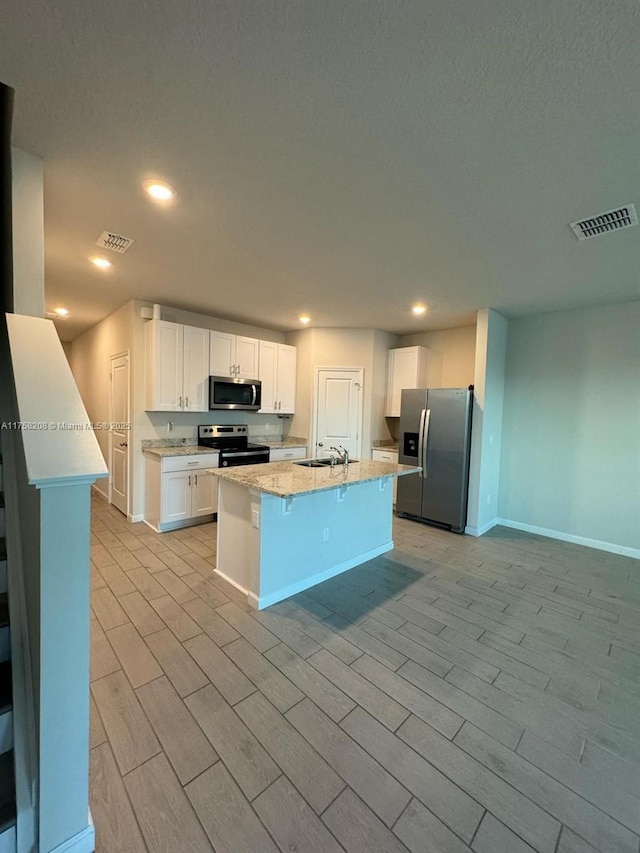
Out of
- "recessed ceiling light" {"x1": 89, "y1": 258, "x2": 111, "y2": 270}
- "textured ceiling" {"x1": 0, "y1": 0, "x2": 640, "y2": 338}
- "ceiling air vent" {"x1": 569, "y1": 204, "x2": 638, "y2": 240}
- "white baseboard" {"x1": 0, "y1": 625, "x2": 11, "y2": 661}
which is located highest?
"recessed ceiling light" {"x1": 89, "y1": 258, "x2": 111, "y2": 270}

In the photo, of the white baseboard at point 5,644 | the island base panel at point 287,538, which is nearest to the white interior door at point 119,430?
the island base panel at point 287,538

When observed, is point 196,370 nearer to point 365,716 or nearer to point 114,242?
point 114,242

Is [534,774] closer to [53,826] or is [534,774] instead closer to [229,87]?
[53,826]

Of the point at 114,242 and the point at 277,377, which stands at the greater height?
the point at 114,242

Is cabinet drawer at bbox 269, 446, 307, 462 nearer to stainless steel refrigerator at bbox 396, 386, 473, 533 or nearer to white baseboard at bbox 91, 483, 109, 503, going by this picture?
stainless steel refrigerator at bbox 396, 386, 473, 533

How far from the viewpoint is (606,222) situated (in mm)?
2234

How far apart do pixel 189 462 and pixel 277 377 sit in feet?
6.47

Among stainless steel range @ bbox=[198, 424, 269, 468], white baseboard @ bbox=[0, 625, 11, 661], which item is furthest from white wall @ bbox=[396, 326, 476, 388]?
white baseboard @ bbox=[0, 625, 11, 661]

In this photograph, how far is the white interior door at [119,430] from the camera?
4.61 m

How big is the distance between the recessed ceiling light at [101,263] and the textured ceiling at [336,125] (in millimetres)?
195

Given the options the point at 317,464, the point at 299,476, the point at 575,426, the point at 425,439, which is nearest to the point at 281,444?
the point at 317,464

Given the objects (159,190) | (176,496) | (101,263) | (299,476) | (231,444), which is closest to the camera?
(159,190)

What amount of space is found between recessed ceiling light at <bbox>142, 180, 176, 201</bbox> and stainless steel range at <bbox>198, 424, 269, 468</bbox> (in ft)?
9.61

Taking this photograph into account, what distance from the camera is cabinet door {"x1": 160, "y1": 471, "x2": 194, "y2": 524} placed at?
408cm
